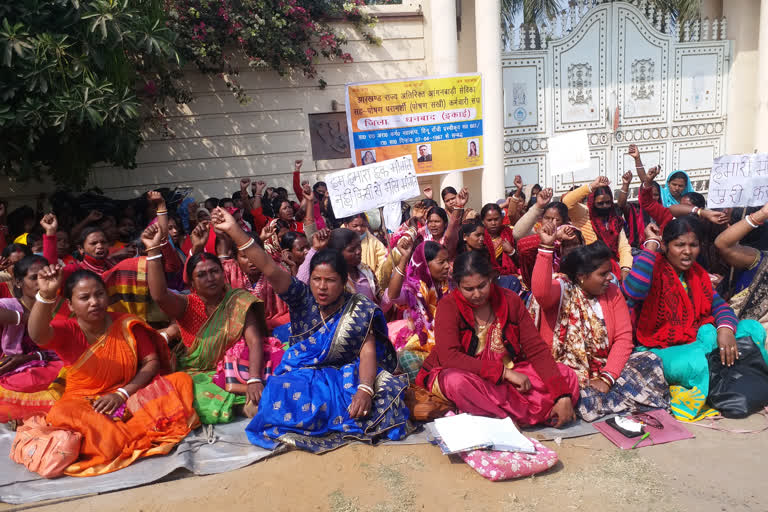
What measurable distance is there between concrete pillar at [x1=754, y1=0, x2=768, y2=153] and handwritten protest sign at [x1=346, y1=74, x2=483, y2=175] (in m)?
5.17

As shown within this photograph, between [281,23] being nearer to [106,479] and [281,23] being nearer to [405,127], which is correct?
[405,127]

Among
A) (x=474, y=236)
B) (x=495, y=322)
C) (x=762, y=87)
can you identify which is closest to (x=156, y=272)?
(x=495, y=322)

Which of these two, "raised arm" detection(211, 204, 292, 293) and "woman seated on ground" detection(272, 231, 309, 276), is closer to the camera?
"raised arm" detection(211, 204, 292, 293)

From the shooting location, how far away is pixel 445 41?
8195 mm

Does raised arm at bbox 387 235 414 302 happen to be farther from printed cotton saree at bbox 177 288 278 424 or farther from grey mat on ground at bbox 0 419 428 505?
grey mat on ground at bbox 0 419 428 505

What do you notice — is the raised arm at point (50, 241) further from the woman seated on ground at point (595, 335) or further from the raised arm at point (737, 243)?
the raised arm at point (737, 243)

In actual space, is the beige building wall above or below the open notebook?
above

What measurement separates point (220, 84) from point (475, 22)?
13.9ft

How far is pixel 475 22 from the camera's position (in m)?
8.86

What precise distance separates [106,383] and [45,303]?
610mm

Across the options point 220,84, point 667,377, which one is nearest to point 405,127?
point 220,84

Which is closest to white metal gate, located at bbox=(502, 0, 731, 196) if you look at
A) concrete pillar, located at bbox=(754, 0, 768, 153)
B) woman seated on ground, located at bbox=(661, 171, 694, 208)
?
concrete pillar, located at bbox=(754, 0, 768, 153)

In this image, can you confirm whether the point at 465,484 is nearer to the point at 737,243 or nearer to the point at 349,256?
the point at 349,256

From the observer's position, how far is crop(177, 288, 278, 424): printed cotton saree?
→ 11.2 ft
